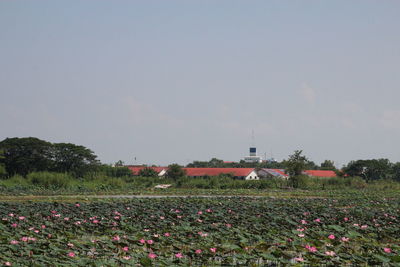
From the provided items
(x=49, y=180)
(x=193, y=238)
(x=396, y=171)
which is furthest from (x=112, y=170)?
(x=193, y=238)

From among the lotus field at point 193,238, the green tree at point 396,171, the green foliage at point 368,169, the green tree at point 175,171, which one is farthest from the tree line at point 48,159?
the lotus field at point 193,238

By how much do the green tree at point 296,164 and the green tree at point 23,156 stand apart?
102 feet

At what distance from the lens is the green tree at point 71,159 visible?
243ft

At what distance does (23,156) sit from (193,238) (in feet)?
199

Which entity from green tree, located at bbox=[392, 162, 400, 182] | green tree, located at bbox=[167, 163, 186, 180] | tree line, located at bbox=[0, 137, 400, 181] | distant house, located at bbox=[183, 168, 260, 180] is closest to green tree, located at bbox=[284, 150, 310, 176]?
tree line, located at bbox=[0, 137, 400, 181]

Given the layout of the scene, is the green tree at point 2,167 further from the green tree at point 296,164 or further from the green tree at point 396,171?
the green tree at point 396,171

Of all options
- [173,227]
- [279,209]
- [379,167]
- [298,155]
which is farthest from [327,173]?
[173,227]

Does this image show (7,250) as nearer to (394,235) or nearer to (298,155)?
(394,235)

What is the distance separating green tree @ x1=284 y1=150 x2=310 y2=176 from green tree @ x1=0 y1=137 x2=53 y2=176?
102 feet

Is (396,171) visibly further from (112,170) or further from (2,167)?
(2,167)

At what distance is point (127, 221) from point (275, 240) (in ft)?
21.3

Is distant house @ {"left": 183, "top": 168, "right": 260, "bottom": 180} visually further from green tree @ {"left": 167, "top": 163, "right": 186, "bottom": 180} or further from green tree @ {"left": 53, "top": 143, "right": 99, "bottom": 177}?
green tree @ {"left": 53, "top": 143, "right": 99, "bottom": 177}

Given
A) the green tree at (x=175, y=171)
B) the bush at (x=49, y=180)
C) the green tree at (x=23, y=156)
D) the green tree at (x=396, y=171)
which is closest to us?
the bush at (x=49, y=180)

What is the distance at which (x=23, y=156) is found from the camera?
70.9 metres
